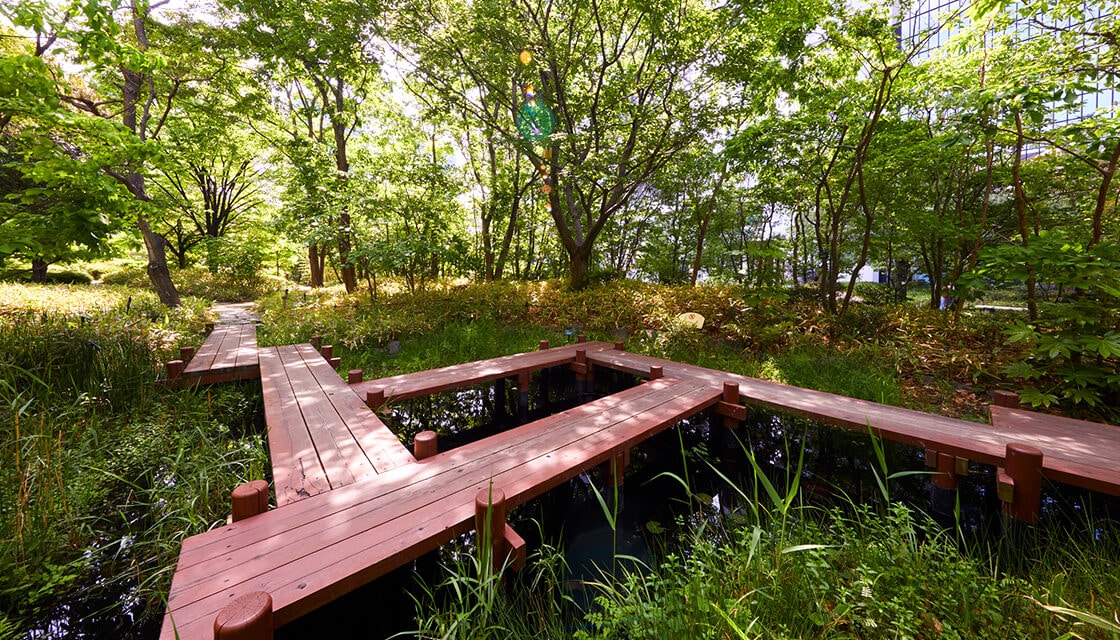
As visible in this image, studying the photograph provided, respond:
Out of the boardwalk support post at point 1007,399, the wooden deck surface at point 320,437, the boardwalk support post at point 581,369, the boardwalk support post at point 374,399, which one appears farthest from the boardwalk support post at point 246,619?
the boardwalk support post at point 1007,399

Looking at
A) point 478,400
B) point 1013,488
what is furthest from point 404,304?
point 1013,488

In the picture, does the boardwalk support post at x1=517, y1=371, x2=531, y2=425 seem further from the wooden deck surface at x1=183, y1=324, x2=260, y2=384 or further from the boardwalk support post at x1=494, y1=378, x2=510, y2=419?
the wooden deck surface at x1=183, y1=324, x2=260, y2=384

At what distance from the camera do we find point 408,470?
2.59 m

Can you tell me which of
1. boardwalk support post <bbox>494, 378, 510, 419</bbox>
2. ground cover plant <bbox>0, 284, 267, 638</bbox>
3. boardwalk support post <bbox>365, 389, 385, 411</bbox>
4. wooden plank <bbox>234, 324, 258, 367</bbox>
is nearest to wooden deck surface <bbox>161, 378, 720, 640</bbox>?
ground cover plant <bbox>0, 284, 267, 638</bbox>

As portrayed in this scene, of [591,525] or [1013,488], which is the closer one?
[1013,488]

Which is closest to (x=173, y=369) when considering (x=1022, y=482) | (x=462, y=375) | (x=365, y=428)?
(x=365, y=428)

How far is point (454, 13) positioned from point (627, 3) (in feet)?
12.4

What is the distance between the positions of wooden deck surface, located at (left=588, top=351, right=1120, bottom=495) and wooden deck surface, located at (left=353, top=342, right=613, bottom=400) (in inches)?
108

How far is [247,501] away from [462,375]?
2997 mm

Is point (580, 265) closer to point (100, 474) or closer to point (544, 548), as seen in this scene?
point (544, 548)

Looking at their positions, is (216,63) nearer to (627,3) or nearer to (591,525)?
(627,3)

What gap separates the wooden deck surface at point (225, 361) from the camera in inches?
188

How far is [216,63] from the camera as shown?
8977mm

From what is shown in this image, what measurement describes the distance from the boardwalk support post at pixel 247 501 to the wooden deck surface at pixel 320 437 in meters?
0.11
